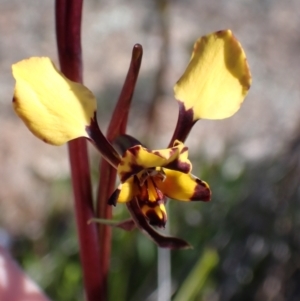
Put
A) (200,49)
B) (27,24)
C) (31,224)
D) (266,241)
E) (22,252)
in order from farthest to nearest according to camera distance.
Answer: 1. (27,24)
2. (31,224)
3. (22,252)
4. (266,241)
5. (200,49)

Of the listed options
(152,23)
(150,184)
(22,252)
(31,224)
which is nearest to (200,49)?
(150,184)

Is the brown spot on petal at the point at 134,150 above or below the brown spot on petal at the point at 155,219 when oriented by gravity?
above

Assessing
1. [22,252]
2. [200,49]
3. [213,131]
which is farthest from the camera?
[213,131]

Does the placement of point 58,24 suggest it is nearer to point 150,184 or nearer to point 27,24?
point 150,184

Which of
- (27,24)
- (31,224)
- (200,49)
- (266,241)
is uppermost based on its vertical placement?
(200,49)

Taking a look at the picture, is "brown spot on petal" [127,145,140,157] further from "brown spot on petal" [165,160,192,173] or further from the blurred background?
the blurred background

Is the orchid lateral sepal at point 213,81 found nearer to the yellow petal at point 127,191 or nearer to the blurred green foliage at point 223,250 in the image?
the yellow petal at point 127,191

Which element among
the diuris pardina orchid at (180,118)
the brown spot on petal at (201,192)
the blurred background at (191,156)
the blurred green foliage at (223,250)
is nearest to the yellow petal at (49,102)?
the diuris pardina orchid at (180,118)
